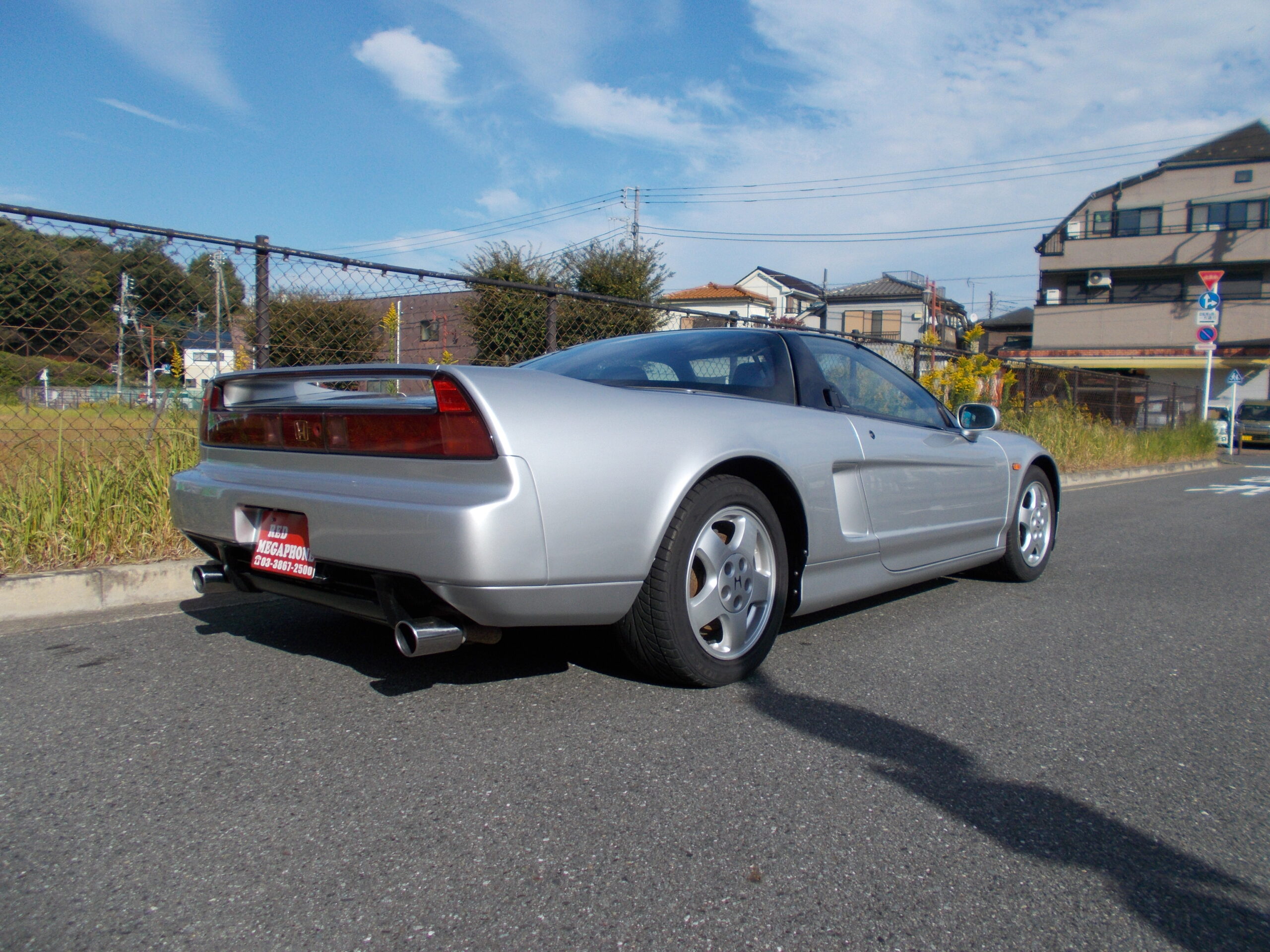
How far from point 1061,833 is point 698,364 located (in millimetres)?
1953

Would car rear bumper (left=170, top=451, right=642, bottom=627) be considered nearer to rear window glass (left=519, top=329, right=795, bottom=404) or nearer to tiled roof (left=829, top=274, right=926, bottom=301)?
rear window glass (left=519, top=329, right=795, bottom=404)

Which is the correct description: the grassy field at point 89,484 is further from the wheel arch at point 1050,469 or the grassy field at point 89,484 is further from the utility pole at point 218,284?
the wheel arch at point 1050,469

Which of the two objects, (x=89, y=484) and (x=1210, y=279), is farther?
(x=1210, y=279)

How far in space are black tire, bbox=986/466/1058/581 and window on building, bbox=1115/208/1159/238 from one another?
46.8m

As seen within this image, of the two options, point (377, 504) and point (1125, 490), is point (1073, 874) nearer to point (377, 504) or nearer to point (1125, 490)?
point (377, 504)

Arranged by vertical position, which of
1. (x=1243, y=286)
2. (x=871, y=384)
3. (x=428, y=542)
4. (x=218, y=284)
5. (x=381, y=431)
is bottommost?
(x=428, y=542)

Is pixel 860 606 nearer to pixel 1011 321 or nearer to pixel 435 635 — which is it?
pixel 435 635

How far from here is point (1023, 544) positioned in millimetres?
4840

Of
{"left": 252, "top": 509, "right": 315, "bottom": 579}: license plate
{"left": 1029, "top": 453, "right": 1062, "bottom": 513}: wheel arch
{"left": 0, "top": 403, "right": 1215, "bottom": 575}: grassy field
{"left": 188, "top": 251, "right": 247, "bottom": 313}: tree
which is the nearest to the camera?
{"left": 252, "top": 509, "right": 315, "bottom": 579}: license plate

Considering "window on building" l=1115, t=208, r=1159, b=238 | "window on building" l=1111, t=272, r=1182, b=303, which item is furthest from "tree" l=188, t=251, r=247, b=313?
"window on building" l=1115, t=208, r=1159, b=238

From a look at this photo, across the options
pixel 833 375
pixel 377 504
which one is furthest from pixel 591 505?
pixel 833 375

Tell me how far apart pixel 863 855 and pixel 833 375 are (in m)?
2.19

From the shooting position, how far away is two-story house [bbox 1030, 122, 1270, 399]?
4181cm

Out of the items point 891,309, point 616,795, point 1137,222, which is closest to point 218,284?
point 616,795
